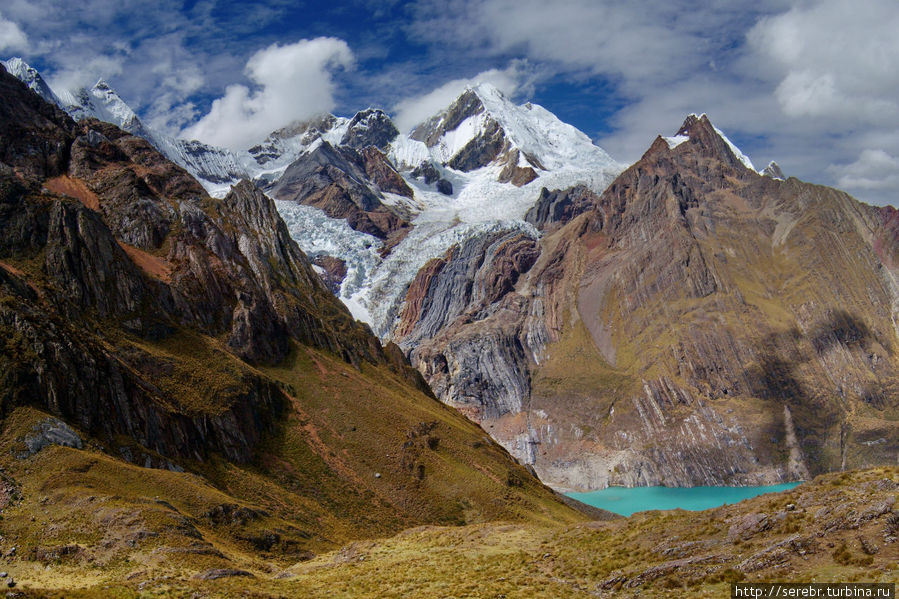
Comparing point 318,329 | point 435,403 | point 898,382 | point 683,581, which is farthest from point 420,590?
point 898,382

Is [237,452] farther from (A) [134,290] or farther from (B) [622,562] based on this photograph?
(B) [622,562]

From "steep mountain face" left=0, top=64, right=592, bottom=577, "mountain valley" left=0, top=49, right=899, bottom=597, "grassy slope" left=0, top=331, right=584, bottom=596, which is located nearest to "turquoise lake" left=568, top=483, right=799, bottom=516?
"steep mountain face" left=0, top=64, right=592, bottom=577

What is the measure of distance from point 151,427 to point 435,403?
59.7 meters

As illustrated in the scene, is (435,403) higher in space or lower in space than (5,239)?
lower

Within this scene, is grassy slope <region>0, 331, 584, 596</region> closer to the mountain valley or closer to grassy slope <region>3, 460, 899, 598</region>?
the mountain valley

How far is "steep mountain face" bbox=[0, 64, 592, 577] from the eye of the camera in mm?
46406

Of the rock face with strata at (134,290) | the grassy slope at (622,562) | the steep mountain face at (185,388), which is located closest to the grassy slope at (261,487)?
the steep mountain face at (185,388)

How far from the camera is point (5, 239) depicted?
71062 mm

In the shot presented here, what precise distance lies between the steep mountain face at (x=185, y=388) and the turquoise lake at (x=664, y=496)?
8086cm

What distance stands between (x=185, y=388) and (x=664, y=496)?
146m

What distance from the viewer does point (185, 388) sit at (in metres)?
69.6

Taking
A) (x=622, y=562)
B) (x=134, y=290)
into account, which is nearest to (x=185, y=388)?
(x=134, y=290)

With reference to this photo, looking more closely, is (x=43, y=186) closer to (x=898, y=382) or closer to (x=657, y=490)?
(x=657, y=490)

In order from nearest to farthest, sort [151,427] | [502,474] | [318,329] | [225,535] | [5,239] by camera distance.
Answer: [225,535]
[151,427]
[5,239]
[502,474]
[318,329]
